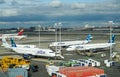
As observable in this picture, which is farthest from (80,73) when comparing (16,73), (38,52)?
(38,52)

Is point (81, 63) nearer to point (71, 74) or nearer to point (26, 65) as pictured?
point (26, 65)

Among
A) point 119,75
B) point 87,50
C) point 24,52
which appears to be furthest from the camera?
point 87,50

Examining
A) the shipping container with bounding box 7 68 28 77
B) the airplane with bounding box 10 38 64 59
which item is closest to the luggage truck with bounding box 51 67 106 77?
the shipping container with bounding box 7 68 28 77

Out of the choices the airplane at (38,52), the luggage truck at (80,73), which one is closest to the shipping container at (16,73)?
the luggage truck at (80,73)

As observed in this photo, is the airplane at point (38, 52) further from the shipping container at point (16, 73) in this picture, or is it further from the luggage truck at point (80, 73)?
the luggage truck at point (80, 73)

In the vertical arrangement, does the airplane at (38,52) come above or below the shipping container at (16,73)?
below

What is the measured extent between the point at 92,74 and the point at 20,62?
16877 mm

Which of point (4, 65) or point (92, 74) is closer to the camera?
point (92, 74)

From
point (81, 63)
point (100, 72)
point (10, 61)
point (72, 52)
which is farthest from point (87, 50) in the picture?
point (100, 72)

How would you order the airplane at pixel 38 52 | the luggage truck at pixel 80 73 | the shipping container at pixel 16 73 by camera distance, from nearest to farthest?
the luggage truck at pixel 80 73 < the shipping container at pixel 16 73 < the airplane at pixel 38 52

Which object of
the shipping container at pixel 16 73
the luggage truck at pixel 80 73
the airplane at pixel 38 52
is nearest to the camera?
the luggage truck at pixel 80 73

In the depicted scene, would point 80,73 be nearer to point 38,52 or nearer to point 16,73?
point 16,73

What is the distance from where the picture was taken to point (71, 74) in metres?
42.2

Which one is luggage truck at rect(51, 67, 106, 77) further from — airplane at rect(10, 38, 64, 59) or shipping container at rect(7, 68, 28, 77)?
airplane at rect(10, 38, 64, 59)
